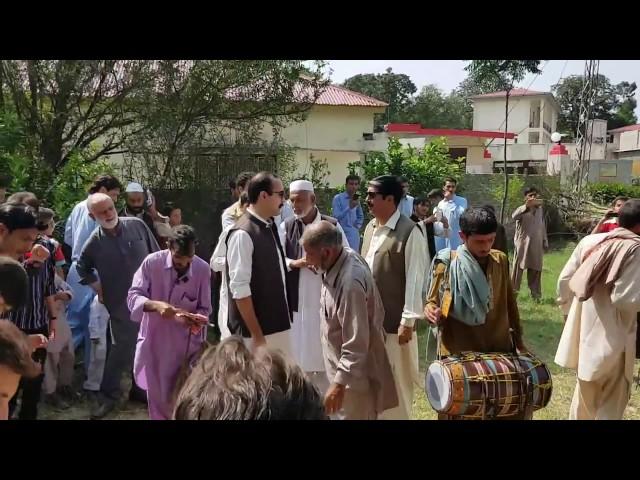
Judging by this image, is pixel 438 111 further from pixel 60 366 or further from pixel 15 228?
pixel 15 228

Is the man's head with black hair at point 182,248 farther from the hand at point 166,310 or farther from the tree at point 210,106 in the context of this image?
the tree at point 210,106

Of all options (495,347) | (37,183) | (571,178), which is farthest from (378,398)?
(571,178)

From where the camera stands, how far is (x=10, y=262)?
3029 mm

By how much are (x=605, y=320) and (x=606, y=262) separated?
1.21ft

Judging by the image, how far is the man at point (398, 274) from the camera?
3.88 metres

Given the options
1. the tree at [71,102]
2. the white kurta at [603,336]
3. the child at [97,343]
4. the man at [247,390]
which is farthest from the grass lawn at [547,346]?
the tree at [71,102]

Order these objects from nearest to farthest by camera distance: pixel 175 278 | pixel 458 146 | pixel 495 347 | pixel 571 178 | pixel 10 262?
pixel 10 262, pixel 495 347, pixel 175 278, pixel 571 178, pixel 458 146

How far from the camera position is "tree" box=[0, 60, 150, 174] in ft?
26.9

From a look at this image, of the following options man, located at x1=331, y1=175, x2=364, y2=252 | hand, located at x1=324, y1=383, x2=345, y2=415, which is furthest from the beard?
man, located at x1=331, y1=175, x2=364, y2=252

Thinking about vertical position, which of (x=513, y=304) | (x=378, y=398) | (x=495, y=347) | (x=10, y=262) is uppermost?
(x=10, y=262)

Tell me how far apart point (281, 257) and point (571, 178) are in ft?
43.3

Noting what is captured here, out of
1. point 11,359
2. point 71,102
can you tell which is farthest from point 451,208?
point 11,359

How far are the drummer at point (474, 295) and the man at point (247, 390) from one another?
178cm

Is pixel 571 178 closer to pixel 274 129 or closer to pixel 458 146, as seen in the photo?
pixel 458 146
